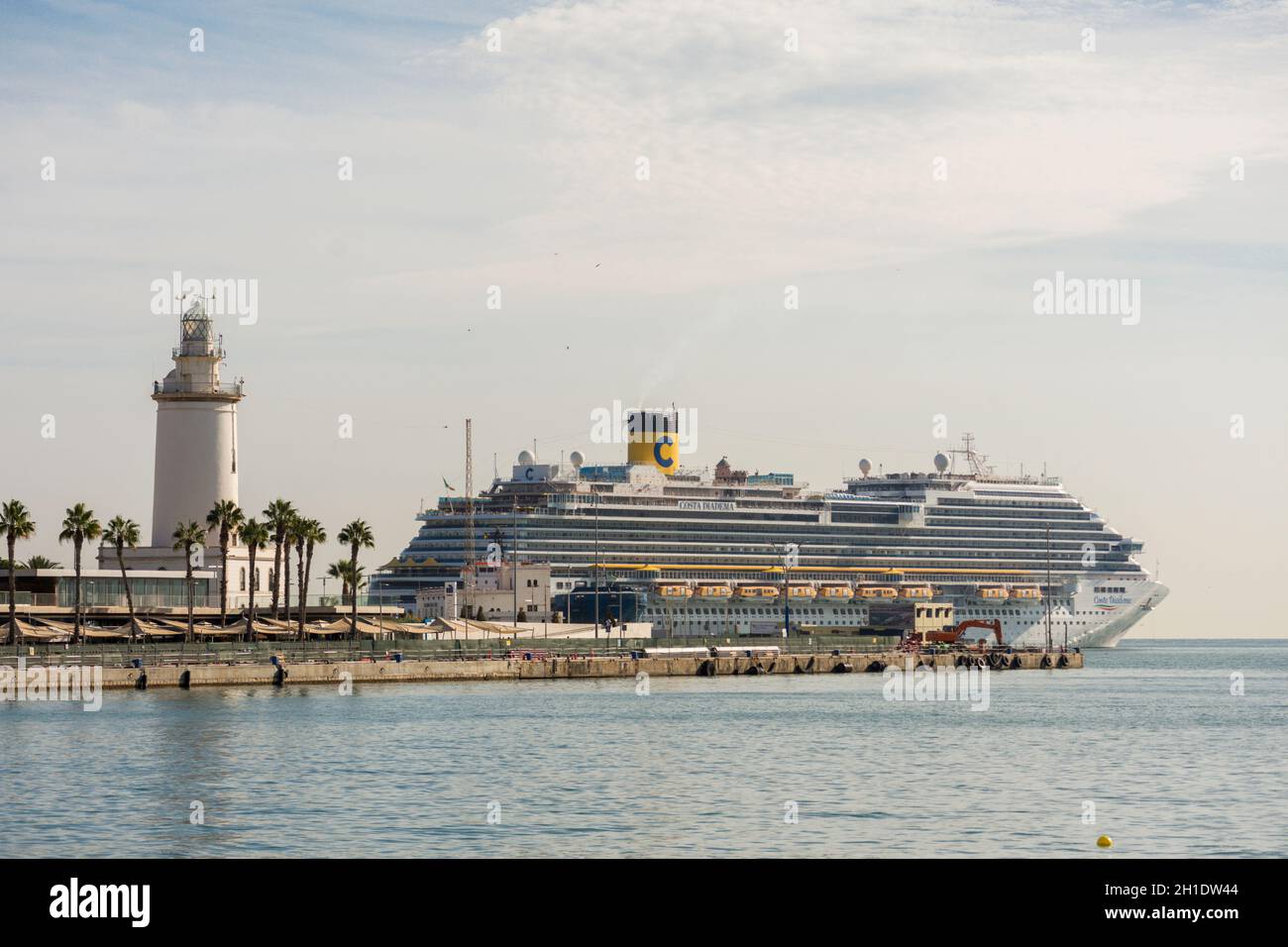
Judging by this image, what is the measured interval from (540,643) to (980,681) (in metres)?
24.7

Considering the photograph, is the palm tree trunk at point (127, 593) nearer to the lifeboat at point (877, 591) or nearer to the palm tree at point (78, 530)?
the palm tree at point (78, 530)

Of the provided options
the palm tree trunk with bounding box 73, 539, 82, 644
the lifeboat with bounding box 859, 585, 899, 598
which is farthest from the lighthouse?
the lifeboat with bounding box 859, 585, 899, 598

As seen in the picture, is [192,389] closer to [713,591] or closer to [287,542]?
[287,542]

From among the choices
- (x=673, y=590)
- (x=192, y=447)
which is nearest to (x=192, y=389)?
(x=192, y=447)

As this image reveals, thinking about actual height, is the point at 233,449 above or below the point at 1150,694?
above

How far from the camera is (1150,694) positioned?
87.1 metres

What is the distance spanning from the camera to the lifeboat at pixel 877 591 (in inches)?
5935

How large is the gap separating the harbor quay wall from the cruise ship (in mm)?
22025

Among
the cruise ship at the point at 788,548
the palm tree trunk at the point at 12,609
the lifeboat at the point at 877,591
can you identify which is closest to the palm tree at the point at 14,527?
the palm tree trunk at the point at 12,609

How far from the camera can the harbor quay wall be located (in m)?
73.5

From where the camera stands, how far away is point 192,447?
9144cm

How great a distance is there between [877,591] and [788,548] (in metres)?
8.51

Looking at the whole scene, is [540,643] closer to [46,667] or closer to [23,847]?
[46,667]

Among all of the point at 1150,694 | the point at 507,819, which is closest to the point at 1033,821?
the point at 507,819
